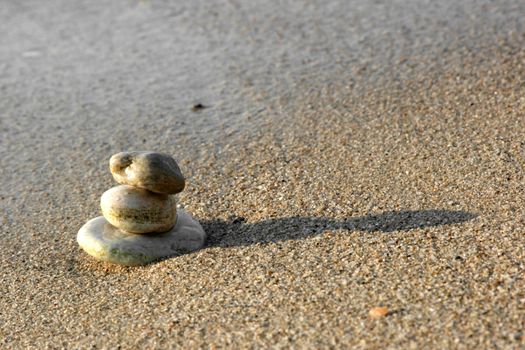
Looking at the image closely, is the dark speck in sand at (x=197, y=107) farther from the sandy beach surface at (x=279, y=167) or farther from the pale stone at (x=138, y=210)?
the pale stone at (x=138, y=210)

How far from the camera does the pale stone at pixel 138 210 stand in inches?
135

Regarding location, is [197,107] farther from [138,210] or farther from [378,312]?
[378,312]

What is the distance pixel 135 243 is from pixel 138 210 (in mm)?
140

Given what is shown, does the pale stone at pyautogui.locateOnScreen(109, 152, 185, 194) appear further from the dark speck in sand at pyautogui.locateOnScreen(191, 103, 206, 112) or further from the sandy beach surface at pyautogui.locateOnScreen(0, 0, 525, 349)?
the dark speck in sand at pyautogui.locateOnScreen(191, 103, 206, 112)

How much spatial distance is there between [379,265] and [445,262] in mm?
240

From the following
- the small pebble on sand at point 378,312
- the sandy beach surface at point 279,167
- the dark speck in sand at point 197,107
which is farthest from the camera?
the dark speck in sand at point 197,107

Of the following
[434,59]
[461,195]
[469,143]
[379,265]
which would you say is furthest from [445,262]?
[434,59]

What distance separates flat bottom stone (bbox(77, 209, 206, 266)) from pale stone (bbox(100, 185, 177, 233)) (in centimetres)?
4

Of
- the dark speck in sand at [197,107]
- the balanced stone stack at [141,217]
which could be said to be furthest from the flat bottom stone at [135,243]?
the dark speck in sand at [197,107]

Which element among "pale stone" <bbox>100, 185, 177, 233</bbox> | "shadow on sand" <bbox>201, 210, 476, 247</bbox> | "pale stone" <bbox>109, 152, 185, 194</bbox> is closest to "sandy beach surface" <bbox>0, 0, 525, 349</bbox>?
"shadow on sand" <bbox>201, 210, 476, 247</bbox>

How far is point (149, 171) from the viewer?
332 centimetres

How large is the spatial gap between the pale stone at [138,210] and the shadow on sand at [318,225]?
23cm

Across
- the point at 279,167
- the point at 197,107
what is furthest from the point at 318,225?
the point at 197,107

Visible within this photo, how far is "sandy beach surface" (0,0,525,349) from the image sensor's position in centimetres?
289
